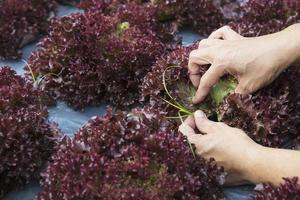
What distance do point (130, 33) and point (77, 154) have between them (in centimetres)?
136

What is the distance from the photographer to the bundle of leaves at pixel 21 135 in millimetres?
2971

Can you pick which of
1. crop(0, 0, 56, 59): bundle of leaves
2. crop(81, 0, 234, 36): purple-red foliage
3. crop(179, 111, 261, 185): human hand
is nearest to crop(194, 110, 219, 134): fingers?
crop(179, 111, 261, 185): human hand

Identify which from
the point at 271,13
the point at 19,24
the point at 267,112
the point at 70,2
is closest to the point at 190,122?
the point at 267,112

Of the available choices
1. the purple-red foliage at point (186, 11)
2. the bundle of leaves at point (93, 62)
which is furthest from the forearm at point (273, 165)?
the purple-red foliage at point (186, 11)

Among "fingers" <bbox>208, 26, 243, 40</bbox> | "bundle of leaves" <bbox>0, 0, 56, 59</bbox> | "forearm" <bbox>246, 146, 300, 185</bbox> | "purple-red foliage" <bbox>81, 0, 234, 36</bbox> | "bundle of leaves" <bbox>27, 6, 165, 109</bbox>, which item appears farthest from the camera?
"purple-red foliage" <bbox>81, 0, 234, 36</bbox>

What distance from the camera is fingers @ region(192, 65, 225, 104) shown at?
3209mm

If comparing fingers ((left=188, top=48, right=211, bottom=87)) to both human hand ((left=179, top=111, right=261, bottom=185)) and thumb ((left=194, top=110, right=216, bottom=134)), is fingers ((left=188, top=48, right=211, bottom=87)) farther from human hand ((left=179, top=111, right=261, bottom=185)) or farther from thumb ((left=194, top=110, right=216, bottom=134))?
human hand ((left=179, top=111, right=261, bottom=185))

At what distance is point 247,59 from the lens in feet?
10.3

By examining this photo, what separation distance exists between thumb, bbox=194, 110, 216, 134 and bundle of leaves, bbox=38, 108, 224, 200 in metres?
0.22

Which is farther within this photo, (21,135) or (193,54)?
(193,54)

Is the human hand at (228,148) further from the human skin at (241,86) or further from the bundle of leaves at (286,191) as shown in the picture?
the bundle of leaves at (286,191)

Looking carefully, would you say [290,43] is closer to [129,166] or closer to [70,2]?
[129,166]

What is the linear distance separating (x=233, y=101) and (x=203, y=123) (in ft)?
0.79

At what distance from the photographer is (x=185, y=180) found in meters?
2.70
